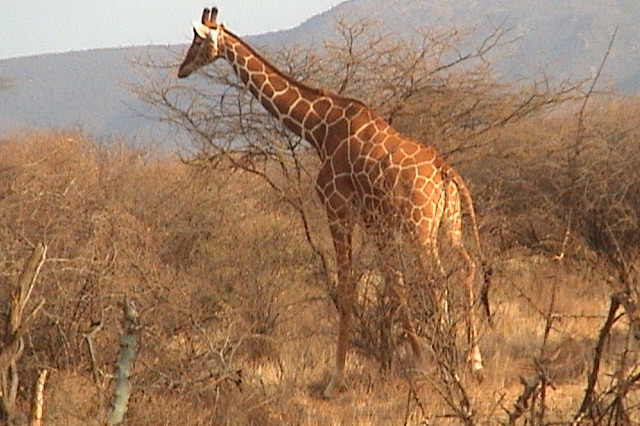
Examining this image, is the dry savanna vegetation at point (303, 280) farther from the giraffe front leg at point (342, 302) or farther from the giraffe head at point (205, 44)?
the giraffe head at point (205, 44)

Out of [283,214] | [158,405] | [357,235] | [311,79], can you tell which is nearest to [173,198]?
[283,214]

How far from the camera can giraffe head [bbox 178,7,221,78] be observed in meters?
6.42

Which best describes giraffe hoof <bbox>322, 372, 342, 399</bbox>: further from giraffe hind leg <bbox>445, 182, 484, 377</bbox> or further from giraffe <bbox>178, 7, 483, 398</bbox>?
giraffe hind leg <bbox>445, 182, 484, 377</bbox>

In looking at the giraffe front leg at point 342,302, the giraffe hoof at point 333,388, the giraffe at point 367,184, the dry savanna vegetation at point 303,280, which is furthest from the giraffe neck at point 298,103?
the giraffe hoof at point 333,388

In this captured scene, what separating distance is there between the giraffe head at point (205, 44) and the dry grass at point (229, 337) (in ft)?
3.46

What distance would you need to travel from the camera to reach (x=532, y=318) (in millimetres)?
7133

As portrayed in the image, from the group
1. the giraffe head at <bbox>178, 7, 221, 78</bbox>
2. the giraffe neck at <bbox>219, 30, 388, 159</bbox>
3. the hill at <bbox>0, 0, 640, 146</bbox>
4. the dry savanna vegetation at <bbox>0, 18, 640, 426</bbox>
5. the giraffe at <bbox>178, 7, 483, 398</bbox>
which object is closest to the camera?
the dry savanna vegetation at <bbox>0, 18, 640, 426</bbox>

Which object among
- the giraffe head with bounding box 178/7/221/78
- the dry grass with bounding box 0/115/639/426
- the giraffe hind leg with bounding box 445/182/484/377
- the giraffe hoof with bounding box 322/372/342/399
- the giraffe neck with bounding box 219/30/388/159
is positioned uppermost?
the giraffe head with bounding box 178/7/221/78

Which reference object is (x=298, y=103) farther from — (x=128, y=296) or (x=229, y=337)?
(x=128, y=296)

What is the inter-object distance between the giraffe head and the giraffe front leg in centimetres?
148

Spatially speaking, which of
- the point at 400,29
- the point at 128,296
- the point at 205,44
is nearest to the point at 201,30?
the point at 205,44

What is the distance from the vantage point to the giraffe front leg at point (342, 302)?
18.6ft

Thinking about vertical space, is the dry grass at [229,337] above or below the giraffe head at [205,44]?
below

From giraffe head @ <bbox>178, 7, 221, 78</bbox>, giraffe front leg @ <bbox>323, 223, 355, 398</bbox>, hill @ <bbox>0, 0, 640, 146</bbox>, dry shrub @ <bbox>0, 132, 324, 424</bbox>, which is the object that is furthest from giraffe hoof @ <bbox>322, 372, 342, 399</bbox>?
hill @ <bbox>0, 0, 640, 146</bbox>
